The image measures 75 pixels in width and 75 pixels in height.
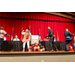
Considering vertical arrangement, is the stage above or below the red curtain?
below

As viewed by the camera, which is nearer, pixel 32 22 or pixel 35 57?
pixel 35 57

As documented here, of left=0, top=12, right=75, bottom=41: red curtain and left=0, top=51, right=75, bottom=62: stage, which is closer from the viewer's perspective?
left=0, top=51, right=75, bottom=62: stage

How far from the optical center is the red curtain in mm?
7773

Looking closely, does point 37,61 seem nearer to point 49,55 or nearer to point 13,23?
point 49,55

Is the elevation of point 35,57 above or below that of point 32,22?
below

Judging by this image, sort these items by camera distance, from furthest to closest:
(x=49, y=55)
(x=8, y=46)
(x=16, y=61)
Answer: (x=8, y=46), (x=49, y=55), (x=16, y=61)

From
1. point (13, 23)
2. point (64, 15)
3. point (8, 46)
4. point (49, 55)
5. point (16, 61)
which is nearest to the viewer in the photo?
point (16, 61)

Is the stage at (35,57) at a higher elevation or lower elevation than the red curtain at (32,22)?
lower

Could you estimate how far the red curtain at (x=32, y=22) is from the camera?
306 inches

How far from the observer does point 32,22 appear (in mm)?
8297

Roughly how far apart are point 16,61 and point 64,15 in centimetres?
727

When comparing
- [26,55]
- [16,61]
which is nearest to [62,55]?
[26,55]

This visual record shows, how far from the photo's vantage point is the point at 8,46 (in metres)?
4.95

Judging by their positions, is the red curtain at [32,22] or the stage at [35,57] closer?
the stage at [35,57]
